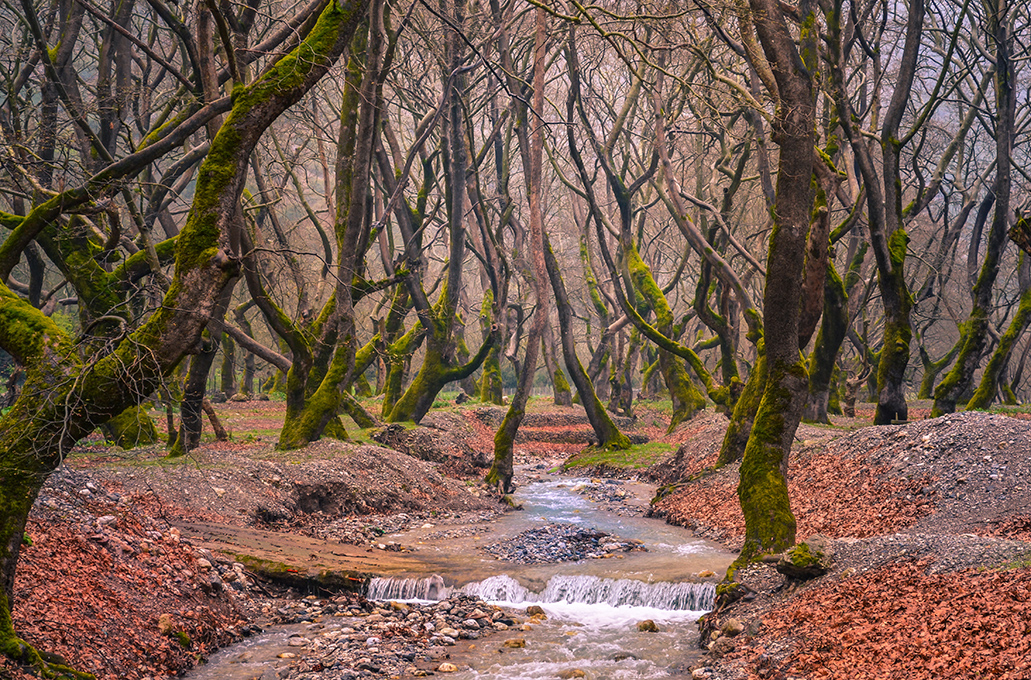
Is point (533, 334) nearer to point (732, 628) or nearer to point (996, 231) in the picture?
point (732, 628)

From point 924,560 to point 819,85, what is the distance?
9.40m

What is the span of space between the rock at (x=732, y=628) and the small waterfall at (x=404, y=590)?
12.0 ft

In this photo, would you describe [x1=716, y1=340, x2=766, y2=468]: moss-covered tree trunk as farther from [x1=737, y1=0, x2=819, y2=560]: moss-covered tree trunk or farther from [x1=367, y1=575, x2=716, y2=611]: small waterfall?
[x1=367, y1=575, x2=716, y2=611]: small waterfall

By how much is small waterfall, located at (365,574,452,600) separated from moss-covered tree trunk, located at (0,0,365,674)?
4651mm

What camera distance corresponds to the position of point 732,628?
749cm

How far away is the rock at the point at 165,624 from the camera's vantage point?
704cm

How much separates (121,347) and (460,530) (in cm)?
903

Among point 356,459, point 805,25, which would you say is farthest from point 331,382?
point 805,25

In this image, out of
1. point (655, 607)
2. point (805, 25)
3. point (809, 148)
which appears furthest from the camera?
point (805, 25)

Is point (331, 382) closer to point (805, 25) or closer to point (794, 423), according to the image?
point (794, 423)

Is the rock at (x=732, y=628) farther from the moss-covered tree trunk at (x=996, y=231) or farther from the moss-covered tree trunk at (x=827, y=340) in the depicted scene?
the moss-covered tree trunk at (x=996, y=231)

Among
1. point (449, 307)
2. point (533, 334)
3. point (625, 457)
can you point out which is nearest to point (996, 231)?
point (625, 457)

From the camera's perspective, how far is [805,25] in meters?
12.3

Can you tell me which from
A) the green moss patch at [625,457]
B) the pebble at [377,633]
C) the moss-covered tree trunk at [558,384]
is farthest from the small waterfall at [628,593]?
the moss-covered tree trunk at [558,384]
